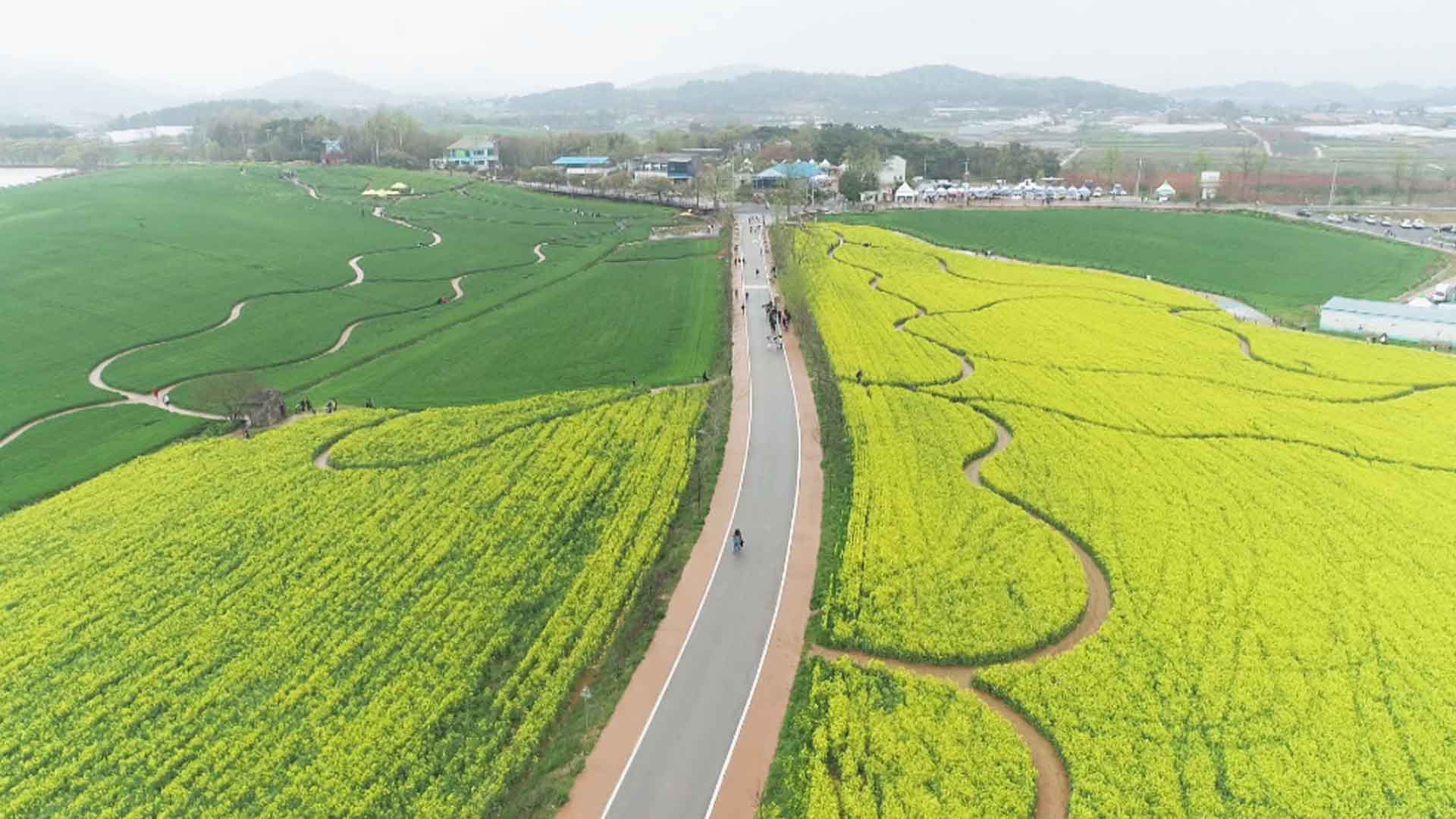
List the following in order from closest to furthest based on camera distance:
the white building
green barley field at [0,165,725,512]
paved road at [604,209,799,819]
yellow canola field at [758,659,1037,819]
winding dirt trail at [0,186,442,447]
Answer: yellow canola field at [758,659,1037,819] → paved road at [604,209,799,819] → winding dirt trail at [0,186,442,447] → green barley field at [0,165,725,512] → the white building

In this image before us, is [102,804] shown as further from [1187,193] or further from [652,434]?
[1187,193]

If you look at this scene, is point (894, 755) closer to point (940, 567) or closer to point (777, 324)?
point (940, 567)

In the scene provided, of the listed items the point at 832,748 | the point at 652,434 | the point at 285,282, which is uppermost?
the point at 285,282

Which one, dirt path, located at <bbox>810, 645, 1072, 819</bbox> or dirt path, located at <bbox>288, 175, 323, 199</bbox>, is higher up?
dirt path, located at <bbox>288, 175, 323, 199</bbox>

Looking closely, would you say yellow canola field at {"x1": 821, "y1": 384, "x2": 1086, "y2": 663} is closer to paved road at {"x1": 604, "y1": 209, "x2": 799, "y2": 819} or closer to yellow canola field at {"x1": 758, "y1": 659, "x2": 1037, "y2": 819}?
yellow canola field at {"x1": 758, "y1": 659, "x2": 1037, "y2": 819}

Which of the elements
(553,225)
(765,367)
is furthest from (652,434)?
(553,225)

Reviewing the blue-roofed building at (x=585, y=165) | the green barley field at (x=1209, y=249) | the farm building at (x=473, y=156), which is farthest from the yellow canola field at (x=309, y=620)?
the farm building at (x=473, y=156)

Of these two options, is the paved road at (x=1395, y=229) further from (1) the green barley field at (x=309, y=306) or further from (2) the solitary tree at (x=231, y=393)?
(2) the solitary tree at (x=231, y=393)

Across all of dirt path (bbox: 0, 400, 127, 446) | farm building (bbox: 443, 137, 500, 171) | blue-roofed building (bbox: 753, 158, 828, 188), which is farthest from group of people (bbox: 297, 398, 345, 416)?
farm building (bbox: 443, 137, 500, 171)
